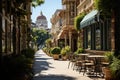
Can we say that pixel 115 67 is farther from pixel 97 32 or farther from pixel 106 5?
pixel 97 32

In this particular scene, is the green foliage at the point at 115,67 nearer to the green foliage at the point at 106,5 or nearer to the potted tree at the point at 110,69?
the potted tree at the point at 110,69

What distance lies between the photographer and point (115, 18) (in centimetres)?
1717

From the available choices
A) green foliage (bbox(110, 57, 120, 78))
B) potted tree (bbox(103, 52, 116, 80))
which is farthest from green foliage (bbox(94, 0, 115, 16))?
green foliage (bbox(110, 57, 120, 78))

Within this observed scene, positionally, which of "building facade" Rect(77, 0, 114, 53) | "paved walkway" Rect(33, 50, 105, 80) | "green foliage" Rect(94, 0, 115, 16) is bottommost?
"paved walkway" Rect(33, 50, 105, 80)

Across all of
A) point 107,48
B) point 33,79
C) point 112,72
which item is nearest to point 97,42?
point 107,48

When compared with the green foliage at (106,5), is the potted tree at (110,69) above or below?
below

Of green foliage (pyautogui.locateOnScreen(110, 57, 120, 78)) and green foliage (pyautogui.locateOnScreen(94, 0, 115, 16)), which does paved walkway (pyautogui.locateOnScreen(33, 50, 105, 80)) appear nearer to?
green foliage (pyautogui.locateOnScreen(110, 57, 120, 78))

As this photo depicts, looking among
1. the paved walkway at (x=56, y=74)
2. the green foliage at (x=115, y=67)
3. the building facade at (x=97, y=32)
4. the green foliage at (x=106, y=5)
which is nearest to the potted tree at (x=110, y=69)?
the green foliage at (x=115, y=67)

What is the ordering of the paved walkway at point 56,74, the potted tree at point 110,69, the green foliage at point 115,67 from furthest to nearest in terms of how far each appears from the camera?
the paved walkway at point 56,74
the potted tree at point 110,69
the green foliage at point 115,67

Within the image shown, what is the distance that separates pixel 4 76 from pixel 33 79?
22.2 feet

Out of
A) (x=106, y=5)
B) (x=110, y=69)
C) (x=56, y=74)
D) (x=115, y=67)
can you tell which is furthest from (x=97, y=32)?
(x=115, y=67)

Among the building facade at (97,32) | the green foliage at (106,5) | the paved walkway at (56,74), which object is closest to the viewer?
the green foliage at (106,5)

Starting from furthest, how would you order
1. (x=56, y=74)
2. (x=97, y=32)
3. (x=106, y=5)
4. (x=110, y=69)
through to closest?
(x=97, y=32) < (x=56, y=74) < (x=106, y=5) < (x=110, y=69)

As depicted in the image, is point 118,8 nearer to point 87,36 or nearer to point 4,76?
point 4,76
